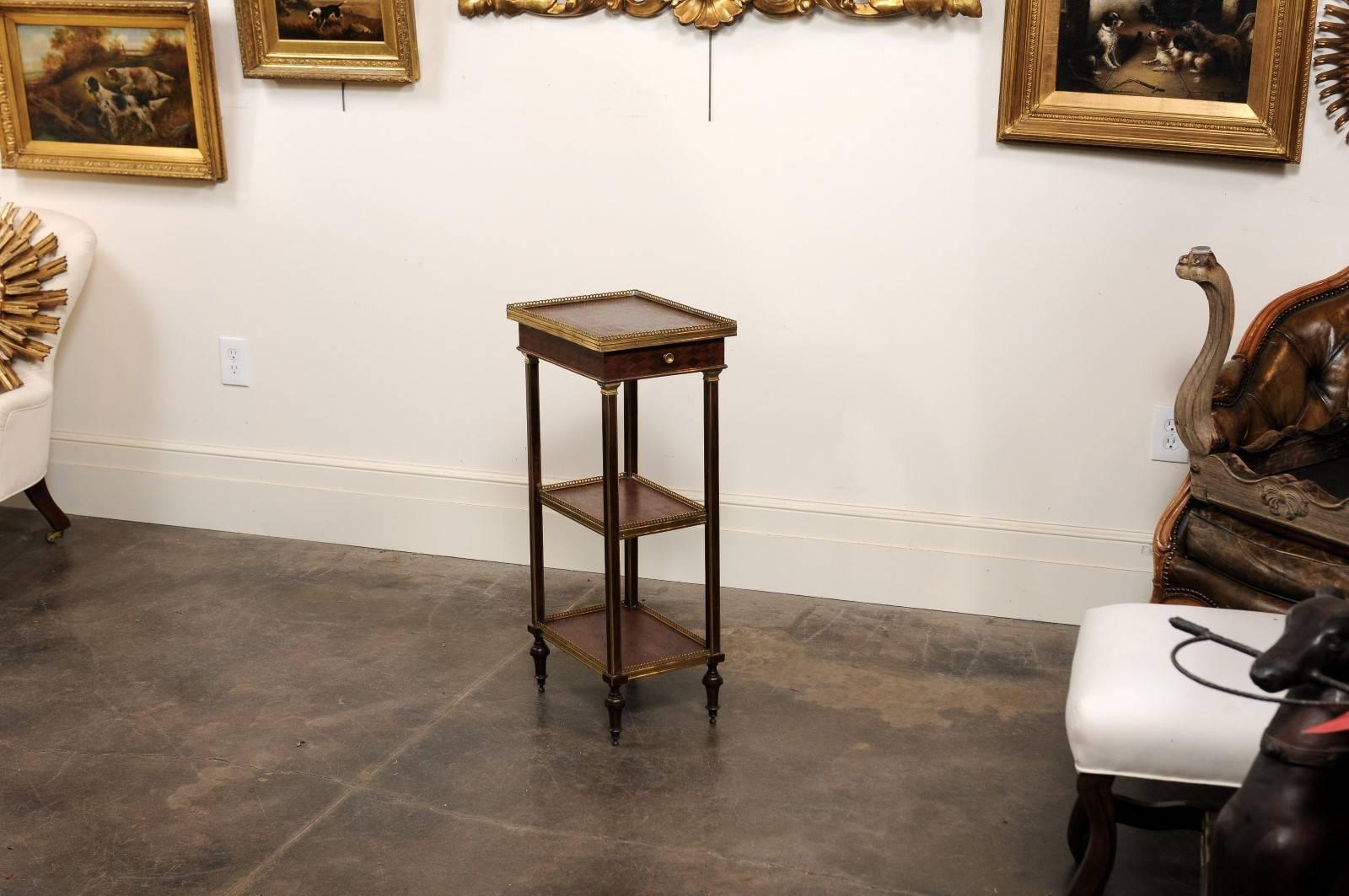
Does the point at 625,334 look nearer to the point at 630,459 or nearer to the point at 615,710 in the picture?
the point at 630,459

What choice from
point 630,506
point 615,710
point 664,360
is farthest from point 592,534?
point 664,360

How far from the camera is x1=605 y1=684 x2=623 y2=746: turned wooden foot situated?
3.40 m

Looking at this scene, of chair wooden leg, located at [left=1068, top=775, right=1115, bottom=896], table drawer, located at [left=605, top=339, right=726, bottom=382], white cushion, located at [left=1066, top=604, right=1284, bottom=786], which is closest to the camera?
white cushion, located at [left=1066, top=604, right=1284, bottom=786]

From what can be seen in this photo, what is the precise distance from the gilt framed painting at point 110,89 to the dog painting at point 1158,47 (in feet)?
8.95

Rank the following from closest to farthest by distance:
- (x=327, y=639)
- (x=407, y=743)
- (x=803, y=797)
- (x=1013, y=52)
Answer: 1. (x=803, y=797)
2. (x=407, y=743)
3. (x=1013, y=52)
4. (x=327, y=639)

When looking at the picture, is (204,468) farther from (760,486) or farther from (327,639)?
(760,486)

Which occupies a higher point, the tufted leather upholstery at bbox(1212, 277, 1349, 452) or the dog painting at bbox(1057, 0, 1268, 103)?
the dog painting at bbox(1057, 0, 1268, 103)

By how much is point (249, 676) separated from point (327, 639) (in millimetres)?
291

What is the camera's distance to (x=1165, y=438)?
3977 mm

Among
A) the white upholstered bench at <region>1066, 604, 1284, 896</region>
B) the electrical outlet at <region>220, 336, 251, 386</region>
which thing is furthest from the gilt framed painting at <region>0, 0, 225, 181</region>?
the white upholstered bench at <region>1066, 604, 1284, 896</region>

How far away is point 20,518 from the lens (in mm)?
5059

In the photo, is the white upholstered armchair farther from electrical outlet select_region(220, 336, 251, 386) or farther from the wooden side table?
the wooden side table

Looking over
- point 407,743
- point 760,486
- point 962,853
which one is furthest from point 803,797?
point 760,486

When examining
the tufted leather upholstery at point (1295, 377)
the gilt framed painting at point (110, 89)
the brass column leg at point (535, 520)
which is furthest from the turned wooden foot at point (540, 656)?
the gilt framed painting at point (110, 89)
